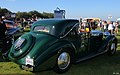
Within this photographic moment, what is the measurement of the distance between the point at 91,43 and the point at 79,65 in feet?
Result: 3.66

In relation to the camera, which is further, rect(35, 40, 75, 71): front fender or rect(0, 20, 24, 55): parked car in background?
rect(0, 20, 24, 55): parked car in background

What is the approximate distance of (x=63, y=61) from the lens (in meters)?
7.31

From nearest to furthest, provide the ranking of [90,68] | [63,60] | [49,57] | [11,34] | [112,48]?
1. [49,57]
2. [63,60]
3. [90,68]
4. [112,48]
5. [11,34]

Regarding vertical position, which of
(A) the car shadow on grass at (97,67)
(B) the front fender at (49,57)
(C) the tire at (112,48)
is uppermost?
(B) the front fender at (49,57)

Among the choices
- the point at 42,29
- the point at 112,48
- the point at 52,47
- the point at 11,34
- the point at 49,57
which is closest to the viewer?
the point at 49,57

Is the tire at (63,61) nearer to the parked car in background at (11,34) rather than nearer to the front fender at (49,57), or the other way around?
the front fender at (49,57)

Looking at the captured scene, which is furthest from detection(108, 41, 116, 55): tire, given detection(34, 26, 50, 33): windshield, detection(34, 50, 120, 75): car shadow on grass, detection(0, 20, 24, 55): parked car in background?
detection(0, 20, 24, 55): parked car in background

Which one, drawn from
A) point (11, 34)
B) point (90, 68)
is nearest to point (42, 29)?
point (90, 68)

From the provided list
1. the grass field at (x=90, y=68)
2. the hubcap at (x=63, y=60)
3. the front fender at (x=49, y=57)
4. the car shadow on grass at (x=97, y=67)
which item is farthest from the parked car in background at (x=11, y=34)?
the front fender at (x=49, y=57)

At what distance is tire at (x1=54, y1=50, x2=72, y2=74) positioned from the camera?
7150mm

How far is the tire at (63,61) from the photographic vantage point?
7150 millimetres

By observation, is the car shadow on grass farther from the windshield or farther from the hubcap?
the windshield

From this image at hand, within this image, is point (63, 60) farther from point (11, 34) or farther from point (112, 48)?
point (11, 34)

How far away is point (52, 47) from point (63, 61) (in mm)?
660
